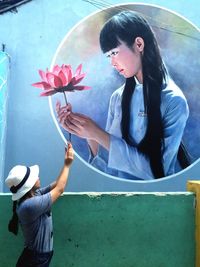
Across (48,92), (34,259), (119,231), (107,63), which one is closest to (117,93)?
(107,63)

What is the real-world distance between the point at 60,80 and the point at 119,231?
2.71 m

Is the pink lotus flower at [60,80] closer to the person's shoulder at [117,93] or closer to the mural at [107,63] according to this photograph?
the mural at [107,63]

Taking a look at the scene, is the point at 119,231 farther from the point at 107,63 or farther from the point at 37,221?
the point at 107,63

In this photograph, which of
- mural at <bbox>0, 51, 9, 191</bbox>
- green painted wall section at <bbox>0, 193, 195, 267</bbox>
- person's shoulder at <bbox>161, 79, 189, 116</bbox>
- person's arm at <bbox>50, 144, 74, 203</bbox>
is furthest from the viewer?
person's shoulder at <bbox>161, 79, 189, 116</bbox>

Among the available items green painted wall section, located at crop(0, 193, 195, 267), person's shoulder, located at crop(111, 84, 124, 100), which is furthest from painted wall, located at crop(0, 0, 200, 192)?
green painted wall section, located at crop(0, 193, 195, 267)

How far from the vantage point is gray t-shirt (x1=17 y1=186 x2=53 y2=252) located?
2.92 m

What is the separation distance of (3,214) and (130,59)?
3121 mm

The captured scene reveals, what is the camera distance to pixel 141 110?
19.1ft

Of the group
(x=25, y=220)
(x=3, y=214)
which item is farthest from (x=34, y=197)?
(x=3, y=214)

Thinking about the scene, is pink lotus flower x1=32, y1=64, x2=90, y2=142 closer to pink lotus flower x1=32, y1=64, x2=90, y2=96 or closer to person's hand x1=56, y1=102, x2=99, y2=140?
pink lotus flower x1=32, y1=64, x2=90, y2=96

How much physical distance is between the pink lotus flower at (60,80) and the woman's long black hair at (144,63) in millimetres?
567

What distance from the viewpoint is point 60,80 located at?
19.0ft

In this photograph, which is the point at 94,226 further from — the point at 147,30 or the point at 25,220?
the point at 147,30

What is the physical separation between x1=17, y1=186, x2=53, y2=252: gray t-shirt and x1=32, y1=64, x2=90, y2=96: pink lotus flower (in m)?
2.90
